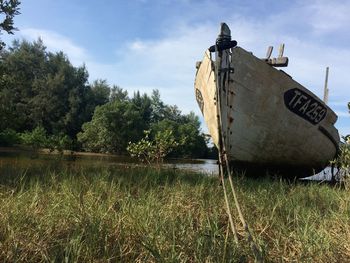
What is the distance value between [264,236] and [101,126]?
4362 cm

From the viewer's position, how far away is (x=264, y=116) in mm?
9156

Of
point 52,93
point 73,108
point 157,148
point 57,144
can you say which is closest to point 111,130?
point 73,108

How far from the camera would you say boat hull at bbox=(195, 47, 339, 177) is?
8891 mm

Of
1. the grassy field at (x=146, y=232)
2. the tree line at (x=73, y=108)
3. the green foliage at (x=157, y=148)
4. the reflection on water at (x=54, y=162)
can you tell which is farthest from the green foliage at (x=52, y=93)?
the grassy field at (x=146, y=232)

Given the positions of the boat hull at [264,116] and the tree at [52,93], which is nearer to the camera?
the boat hull at [264,116]

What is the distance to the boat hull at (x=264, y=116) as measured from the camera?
8891mm

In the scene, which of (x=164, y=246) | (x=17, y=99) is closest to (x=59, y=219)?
(x=164, y=246)

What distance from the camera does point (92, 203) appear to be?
4020 mm

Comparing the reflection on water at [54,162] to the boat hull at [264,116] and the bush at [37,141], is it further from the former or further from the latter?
the bush at [37,141]

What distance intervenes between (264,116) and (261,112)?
0.40 ft

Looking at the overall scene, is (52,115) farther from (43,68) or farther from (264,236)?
(264,236)

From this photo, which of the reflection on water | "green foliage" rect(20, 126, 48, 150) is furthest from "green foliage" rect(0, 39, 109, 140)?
the reflection on water

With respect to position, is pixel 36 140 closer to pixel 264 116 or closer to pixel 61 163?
pixel 61 163

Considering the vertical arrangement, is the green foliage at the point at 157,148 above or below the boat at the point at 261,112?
below
